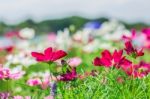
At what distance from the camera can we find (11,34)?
933 cm

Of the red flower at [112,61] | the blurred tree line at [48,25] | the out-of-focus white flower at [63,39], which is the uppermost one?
the blurred tree line at [48,25]

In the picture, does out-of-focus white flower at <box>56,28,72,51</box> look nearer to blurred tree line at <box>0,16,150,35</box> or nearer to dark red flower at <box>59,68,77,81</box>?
dark red flower at <box>59,68,77,81</box>

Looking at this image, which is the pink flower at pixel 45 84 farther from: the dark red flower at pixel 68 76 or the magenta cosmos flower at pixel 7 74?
the dark red flower at pixel 68 76

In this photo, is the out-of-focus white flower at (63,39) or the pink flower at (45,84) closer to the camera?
the pink flower at (45,84)

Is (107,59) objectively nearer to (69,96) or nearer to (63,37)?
(69,96)

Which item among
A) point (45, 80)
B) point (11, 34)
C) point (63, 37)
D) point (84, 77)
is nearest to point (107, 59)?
point (84, 77)

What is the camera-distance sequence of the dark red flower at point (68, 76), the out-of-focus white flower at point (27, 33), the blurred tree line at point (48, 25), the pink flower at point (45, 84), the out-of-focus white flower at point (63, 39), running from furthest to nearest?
the blurred tree line at point (48, 25) → the out-of-focus white flower at point (27, 33) → the out-of-focus white flower at point (63, 39) → the pink flower at point (45, 84) → the dark red flower at point (68, 76)

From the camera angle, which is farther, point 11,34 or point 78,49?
point 11,34

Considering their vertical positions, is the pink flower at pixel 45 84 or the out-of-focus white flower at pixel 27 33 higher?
the out-of-focus white flower at pixel 27 33

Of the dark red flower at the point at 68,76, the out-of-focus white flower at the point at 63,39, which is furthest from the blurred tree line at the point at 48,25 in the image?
the dark red flower at the point at 68,76

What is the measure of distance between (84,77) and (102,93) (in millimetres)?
301

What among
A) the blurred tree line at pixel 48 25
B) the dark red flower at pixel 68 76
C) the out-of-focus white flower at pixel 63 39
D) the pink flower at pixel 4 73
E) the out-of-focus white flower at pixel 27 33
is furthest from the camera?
the blurred tree line at pixel 48 25

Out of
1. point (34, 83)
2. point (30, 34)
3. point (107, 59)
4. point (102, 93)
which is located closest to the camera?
point (102, 93)

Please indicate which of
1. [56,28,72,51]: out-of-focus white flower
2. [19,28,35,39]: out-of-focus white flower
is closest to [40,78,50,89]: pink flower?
[56,28,72,51]: out-of-focus white flower
